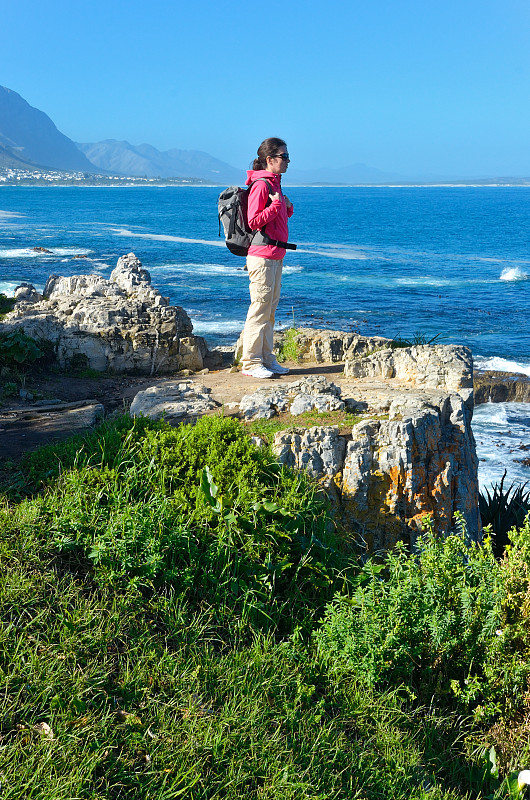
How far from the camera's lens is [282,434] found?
17.9ft

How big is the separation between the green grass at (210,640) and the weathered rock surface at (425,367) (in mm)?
2956

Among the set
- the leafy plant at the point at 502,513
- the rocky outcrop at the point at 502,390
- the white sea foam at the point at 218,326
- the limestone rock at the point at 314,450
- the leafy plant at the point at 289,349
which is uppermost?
the leafy plant at the point at 289,349

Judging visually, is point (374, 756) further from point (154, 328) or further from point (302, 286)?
point (302, 286)

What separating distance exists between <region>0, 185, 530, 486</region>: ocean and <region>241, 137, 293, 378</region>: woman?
699 centimetres

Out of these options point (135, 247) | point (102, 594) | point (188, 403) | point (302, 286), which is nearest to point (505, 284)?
point (302, 286)

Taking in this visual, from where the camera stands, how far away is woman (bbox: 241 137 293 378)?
7281mm

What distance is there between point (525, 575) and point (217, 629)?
6.56ft

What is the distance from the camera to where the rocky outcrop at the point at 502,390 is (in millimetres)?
18219

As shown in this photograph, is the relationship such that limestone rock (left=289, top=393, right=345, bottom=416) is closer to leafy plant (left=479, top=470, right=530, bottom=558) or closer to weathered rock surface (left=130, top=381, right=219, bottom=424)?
weathered rock surface (left=130, top=381, right=219, bottom=424)

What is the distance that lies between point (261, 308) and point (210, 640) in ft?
15.4

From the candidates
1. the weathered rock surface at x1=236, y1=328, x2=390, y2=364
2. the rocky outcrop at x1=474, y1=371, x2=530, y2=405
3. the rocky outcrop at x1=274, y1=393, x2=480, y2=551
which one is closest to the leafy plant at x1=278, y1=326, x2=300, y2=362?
the weathered rock surface at x1=236, y1=328, x2=390, y2=364

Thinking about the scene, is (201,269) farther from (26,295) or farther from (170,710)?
(170,710)

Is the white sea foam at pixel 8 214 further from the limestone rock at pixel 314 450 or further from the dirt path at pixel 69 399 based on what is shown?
the limestone rock at pixel 314 450

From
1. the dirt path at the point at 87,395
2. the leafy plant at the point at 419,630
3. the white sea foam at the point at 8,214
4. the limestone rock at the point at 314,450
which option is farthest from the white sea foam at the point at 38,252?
the leafy plant at the point at 419,630
